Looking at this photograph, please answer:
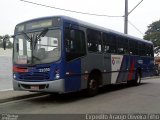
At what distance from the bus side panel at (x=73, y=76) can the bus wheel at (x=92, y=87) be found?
3.32ft

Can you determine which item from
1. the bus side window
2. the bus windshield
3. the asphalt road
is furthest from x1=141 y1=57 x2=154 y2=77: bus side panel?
the bus windshield

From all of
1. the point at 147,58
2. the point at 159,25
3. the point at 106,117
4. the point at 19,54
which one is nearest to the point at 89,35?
the point at 19,54

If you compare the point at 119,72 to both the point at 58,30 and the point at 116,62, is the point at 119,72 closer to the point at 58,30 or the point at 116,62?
the point at 116,62

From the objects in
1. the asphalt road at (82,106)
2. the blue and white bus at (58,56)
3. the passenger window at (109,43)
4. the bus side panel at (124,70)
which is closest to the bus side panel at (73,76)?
the blue and white bus at (58,56)

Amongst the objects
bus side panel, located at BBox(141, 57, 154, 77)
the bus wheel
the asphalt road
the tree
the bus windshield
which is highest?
the tree

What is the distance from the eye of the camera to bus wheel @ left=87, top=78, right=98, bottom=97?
515 inches

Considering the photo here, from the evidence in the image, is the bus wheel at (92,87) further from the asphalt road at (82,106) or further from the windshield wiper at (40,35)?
the windshield wiper at (40,35)

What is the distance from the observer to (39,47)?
11.4 m

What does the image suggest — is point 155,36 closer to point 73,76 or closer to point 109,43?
point 109,43

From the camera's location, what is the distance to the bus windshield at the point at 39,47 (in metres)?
11.2

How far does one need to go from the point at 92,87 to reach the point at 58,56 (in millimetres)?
2862

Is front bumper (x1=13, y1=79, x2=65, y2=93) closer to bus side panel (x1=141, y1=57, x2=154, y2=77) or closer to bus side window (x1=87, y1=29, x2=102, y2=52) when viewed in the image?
bus side window (x1=87, y1=29, x2=102, y2=52)

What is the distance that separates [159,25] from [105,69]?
56505 millimetres

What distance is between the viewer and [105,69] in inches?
576
